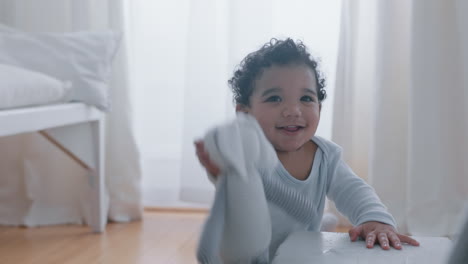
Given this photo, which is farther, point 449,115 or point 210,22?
point 210,22

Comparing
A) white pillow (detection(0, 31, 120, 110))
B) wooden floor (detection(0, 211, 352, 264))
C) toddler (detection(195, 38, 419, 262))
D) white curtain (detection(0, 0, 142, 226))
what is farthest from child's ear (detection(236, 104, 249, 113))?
white curtain (detection(0, 0, 142, 226))

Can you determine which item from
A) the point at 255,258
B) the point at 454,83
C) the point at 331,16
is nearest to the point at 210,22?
the point at 331,16

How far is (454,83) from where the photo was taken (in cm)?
192

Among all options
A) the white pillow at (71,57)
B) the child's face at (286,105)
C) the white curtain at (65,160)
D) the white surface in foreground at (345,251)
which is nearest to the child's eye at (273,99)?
the child's face at (286,105)

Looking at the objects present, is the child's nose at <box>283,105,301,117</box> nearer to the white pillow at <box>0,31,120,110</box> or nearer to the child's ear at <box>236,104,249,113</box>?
the child's ear at <box>236,104,249,113</box>

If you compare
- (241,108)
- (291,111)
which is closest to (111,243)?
(241,108)

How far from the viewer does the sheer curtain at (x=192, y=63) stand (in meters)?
2.06

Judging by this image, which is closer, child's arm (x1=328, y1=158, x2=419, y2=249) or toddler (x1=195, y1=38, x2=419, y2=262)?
child's arm (x1=328, y1=158, x2=419, y2=249)

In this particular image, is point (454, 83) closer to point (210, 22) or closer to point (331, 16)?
point (331, 16)

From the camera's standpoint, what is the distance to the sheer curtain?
2061mm

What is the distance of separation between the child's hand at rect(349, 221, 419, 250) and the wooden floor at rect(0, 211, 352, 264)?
63 cm

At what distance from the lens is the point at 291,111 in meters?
1.07

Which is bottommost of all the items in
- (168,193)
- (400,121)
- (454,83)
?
(168,193)

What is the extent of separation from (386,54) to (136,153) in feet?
2.70
